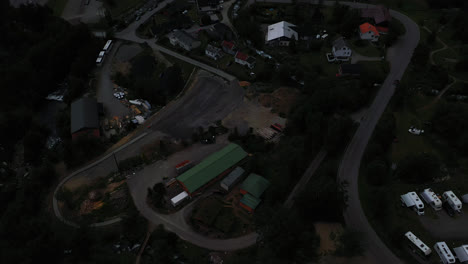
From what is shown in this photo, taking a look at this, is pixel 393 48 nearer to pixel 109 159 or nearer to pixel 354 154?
pixel 354 154

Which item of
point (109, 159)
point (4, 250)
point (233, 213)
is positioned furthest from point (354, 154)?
point (4, 250)

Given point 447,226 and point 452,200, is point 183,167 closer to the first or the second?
point 447,226

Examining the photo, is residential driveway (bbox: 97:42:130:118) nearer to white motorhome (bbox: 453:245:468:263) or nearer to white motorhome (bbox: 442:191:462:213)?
white motorhome (bbox: 442:191:462:213)

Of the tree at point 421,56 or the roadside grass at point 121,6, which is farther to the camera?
the roadside grass at point 121,6

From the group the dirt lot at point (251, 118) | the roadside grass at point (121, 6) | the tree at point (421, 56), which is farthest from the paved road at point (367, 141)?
the roadside grass at point (121, 6)

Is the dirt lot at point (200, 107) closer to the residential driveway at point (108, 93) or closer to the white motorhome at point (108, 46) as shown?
the residential driveway at point (108, 93)

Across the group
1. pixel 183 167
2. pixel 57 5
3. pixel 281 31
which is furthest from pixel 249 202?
pixel 57 5

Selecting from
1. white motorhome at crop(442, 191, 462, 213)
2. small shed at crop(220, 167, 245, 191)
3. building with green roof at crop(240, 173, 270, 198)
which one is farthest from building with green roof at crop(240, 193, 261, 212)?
white motorhome at crop(442, 191, 462, 213)
